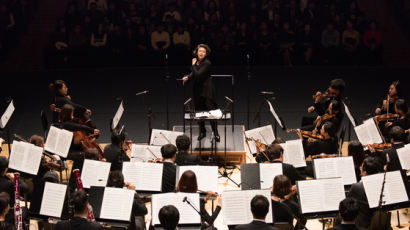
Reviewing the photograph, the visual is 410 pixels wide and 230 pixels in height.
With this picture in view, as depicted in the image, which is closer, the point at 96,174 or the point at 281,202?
the point at 281,202

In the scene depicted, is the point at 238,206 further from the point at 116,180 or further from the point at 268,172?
the point at 116,180

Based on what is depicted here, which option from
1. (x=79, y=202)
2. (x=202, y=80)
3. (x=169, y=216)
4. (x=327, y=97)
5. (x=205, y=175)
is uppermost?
(x=202, y=80)

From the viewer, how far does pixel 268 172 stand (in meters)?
6.55

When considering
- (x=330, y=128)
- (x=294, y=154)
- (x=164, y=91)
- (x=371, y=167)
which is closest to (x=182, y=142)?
(x=294, y=154)

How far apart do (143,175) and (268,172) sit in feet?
4.72

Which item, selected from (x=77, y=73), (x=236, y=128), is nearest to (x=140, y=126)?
(x=236, y=128)

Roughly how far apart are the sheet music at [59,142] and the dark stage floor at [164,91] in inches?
95.8

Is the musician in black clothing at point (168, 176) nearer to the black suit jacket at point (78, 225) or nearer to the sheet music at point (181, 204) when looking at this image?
the sheet music at point (181, 204)

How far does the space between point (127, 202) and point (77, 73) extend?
8411 millimetres

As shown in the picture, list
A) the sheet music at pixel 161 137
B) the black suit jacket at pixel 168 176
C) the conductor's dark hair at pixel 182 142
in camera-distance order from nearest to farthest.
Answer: the black suit jacket at pixel 168 176
the conductor's dark hair at pixel 182 142
the sheet music at pixel 161 137

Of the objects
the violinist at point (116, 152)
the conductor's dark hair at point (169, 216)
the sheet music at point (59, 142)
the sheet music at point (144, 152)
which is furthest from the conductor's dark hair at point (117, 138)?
the conductor's dark hair at point (169, 216)

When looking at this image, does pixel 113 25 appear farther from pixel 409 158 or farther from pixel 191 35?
pixel 409 158

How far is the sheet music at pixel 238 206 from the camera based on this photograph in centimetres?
569

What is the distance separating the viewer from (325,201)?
598cm
